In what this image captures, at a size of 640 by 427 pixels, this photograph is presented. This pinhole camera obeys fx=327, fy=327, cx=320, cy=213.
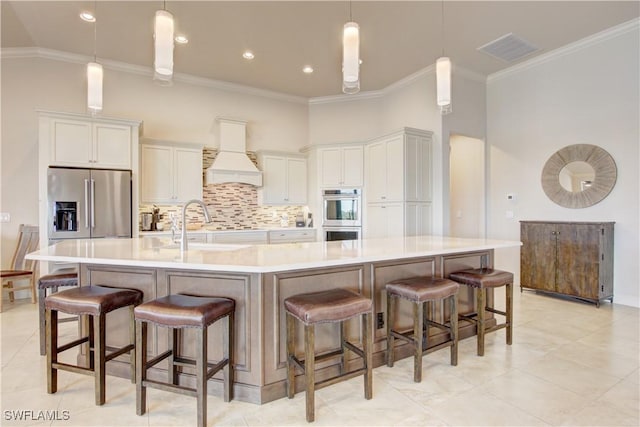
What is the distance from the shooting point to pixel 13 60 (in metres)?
4.55

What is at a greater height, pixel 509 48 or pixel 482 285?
pixel 509 48

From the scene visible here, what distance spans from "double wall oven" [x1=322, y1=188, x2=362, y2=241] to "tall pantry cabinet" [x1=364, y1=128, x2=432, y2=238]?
0.95 ft

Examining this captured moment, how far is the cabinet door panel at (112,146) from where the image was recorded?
4285mm

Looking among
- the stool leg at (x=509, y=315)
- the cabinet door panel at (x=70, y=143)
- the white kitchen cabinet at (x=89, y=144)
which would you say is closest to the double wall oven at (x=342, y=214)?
the stool leg at (x=509, y=315)

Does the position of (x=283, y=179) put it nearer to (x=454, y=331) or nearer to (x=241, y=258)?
(x=241, y=258)

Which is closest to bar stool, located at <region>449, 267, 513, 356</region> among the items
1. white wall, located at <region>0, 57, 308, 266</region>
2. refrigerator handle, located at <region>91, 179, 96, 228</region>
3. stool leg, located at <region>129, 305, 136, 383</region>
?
stool leg, located at <region>129, 305, 136, 383</region>

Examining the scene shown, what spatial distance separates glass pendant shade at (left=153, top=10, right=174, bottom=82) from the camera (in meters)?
2.38

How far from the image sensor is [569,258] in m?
4.27

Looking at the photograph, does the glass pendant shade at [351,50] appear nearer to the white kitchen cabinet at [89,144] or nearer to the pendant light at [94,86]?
the pendant light at [94,86]

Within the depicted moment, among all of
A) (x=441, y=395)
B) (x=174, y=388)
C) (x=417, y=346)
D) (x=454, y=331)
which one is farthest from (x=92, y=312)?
(x=454, y=331)

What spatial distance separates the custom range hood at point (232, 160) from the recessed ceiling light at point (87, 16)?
209 centimetres

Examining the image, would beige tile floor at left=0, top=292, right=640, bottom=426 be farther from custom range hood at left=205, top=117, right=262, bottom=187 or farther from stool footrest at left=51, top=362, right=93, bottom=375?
custom range hood at left=205, top=117, right=262, bottom=187

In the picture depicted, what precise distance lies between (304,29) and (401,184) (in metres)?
2.54

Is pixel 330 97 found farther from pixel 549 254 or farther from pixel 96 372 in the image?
pixel 96 372
